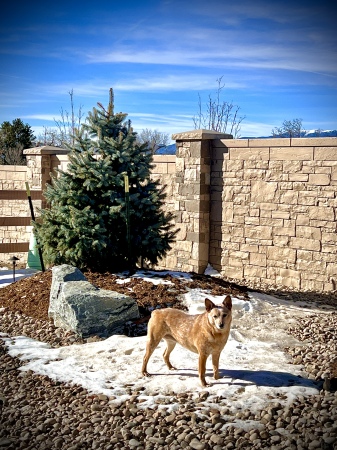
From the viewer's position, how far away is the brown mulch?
22.4 feet

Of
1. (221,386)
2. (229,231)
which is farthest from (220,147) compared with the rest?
(221,386)

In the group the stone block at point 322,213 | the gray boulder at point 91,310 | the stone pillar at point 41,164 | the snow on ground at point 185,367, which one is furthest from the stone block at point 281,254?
the stone pillar at point 41,164

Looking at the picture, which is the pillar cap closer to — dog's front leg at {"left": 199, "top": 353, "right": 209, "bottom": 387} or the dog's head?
the dog's head

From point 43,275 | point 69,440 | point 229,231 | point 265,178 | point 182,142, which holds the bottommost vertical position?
point 69,440

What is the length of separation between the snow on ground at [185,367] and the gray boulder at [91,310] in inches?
13.9

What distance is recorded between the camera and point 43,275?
8.17 m

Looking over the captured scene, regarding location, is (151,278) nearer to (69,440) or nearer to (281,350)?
(281,350)

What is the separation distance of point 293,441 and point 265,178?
602 centimetres

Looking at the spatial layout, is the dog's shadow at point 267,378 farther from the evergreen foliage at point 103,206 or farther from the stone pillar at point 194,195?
the stone pillar at point 194,195

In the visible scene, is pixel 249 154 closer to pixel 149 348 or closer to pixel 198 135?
pixel 198 135

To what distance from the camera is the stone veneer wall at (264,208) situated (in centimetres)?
858

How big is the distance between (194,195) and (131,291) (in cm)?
322

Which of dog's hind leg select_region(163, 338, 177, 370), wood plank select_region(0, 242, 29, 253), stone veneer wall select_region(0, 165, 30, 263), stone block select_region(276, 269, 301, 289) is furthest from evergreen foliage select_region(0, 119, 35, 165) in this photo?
dog's hind leg select_region(163, 338, 177, 370)

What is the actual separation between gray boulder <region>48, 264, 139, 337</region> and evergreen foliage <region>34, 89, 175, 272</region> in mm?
1676
